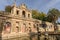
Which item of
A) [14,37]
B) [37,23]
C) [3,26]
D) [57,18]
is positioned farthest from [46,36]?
[57,18]

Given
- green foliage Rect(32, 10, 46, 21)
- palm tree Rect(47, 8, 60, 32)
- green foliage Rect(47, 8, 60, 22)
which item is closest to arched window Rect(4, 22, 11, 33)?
palm tree Rect(47, 8, 60, 32)

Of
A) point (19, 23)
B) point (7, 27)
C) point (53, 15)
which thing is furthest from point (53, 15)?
point (7, 27)

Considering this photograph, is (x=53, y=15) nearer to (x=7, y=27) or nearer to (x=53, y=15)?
(x=53, y=15)

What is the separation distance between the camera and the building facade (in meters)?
30.9

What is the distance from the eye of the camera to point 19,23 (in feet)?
111

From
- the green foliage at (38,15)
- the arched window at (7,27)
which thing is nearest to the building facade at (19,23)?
the arched window at (7,27)

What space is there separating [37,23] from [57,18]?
38.1 ft

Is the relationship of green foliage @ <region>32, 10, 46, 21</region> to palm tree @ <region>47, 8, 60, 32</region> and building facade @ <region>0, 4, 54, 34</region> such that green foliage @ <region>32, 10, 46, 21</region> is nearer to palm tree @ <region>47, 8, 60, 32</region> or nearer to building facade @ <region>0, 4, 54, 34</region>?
palm tree @ <region>47, 8, 60, 32</region>

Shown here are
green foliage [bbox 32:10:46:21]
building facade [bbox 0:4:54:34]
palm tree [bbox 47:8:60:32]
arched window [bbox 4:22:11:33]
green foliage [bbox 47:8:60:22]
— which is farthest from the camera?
green foliage [bbox 32:10:46:21]

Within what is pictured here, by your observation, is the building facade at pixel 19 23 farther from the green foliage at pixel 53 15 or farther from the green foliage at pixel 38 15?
the green foliage at pixel 38 15

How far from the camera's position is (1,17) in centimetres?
3088

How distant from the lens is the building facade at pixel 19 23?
101 ft

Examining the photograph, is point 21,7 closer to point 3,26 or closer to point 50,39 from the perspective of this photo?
point 3,26

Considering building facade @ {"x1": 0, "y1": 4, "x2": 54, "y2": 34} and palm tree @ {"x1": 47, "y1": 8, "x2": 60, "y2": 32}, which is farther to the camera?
palm tree @ {"x1": 47, "y1": 8, "x2": 60, "y2": 32}
